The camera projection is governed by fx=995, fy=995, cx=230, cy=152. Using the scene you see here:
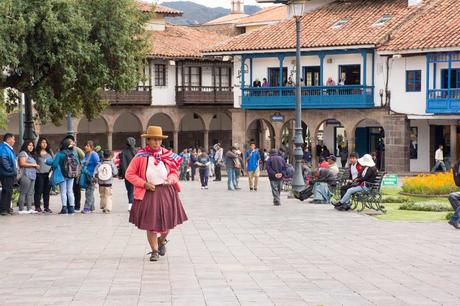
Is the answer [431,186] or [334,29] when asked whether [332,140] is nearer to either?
[334,29]

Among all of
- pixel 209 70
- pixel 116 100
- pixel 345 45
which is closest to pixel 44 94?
pixel 345 45

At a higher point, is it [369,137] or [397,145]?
[369,137]

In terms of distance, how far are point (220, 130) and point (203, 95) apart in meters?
5.73

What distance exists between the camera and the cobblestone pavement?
10.3 m

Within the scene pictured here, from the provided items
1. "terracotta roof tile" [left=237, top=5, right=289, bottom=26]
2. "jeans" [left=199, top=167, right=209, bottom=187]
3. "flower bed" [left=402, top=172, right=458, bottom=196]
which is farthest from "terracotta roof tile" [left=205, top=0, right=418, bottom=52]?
"terracotta roof tile" [left=237, top=5, right=289, bottom=26]

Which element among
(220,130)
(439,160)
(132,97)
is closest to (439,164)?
(439,160)

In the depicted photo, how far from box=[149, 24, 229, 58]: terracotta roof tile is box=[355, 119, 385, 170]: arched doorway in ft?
41.1

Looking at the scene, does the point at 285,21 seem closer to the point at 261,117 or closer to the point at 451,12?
the point at 261,117

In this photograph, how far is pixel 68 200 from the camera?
70.2 feet

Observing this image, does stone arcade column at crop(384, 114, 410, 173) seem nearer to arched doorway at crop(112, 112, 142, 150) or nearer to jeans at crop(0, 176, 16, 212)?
arched doorway at crop(112, 112, 142, 150)

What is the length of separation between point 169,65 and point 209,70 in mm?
2977

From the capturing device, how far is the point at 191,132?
64188 mm

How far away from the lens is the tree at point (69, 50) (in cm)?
2370

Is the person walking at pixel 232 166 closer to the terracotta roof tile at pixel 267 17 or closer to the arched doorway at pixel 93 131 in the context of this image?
the arched doorway at pixel 93 131
